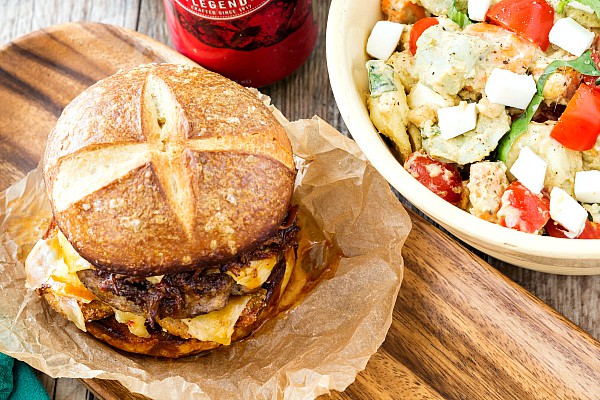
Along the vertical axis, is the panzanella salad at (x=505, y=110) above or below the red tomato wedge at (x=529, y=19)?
below

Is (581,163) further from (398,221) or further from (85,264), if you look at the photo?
(85,264)

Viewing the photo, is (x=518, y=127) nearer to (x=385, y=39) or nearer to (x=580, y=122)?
(x=580, y=122)

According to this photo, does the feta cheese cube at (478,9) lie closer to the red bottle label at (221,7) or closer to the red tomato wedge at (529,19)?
the red tomato wedge at (529,19)

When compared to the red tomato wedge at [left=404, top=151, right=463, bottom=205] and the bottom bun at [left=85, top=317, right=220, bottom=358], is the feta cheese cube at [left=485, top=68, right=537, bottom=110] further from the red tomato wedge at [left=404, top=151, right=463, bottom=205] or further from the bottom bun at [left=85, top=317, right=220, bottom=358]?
the bottom bun at [left=85, top=317, right=220, bottom=358]

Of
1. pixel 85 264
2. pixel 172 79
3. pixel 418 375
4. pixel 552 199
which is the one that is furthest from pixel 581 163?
pixel 85 264

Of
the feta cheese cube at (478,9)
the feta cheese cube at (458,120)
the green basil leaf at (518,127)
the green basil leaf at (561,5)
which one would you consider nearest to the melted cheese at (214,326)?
the feta cheese cube at (458,120)

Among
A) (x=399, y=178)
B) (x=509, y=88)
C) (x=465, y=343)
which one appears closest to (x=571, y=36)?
(x=509, y=88)

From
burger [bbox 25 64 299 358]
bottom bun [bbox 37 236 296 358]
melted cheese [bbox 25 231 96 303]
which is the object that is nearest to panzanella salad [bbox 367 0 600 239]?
burger [bbox 25 64 299 358]
